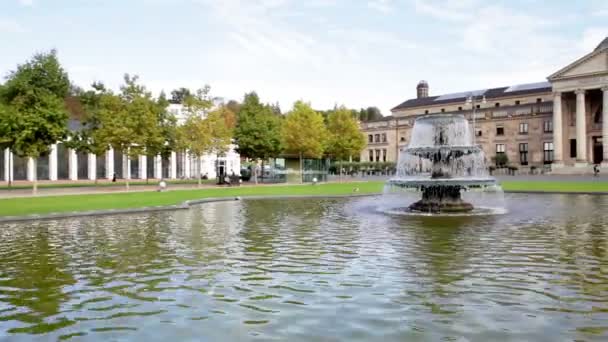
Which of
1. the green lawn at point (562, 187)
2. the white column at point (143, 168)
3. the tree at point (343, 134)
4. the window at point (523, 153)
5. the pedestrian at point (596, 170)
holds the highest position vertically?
the tree at point (343, 134)

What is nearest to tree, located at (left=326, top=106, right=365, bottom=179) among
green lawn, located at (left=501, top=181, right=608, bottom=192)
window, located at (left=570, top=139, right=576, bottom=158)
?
window, located at (left=570, top=139, right=576, bottom=158)

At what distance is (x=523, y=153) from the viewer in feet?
282

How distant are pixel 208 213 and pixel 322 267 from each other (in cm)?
1256

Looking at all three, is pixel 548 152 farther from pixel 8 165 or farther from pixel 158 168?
pixel 8 165

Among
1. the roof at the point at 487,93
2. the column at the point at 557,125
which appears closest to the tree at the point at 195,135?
the column at the point at 557,125

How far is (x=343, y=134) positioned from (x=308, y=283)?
215 feet

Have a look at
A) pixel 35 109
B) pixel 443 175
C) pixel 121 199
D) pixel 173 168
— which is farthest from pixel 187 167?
pixel 443 175

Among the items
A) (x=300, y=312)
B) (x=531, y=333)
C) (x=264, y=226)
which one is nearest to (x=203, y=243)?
(x=264, y=226)

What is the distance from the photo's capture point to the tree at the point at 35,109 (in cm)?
3553

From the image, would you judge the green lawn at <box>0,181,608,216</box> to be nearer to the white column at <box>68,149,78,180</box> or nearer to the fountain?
the fountain

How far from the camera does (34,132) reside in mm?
35906

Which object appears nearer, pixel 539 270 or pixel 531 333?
pixel 531 333

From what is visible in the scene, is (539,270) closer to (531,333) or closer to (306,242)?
(531,333)

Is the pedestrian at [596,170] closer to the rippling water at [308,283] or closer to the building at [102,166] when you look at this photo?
the building at [102,166]
